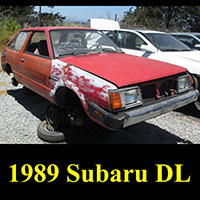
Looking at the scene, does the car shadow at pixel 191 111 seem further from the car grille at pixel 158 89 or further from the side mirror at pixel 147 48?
the car grille at pixel 158 89

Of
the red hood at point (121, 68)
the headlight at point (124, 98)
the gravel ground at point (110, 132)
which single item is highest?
the red hood at point (121, 68)

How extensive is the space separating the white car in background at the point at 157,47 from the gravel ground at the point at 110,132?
38.4 inches

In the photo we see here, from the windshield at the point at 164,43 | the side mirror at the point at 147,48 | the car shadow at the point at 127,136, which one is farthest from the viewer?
the windshield at the point at 164,43

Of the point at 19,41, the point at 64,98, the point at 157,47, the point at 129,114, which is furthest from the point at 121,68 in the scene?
the point at 19,41

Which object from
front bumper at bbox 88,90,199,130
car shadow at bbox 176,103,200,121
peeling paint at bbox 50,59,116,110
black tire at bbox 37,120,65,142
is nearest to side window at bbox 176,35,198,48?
car shadow at bbox 176,103,200,121

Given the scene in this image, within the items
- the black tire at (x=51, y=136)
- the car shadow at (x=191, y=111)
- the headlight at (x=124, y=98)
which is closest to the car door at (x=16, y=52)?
the black tire at (x=51, y=136)

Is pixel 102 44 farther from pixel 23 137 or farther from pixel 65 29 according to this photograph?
pixel 23 137

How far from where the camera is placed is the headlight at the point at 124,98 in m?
2.32

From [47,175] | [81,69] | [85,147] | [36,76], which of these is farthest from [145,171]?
[36,76]

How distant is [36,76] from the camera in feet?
11.8

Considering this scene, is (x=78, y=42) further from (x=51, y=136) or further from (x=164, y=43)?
(x=164, y=43)

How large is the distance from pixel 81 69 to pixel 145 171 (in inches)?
58.8

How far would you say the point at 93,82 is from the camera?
2.48 m

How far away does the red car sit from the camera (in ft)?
7.86
